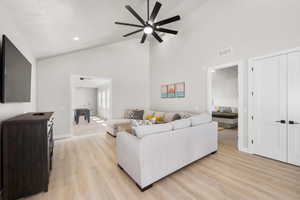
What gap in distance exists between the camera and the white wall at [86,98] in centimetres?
1036

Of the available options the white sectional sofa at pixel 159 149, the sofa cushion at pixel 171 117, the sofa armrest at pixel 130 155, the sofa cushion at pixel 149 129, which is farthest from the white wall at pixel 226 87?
the sofa armrest at pixel 130 155

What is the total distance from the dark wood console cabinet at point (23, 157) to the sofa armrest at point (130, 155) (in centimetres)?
108

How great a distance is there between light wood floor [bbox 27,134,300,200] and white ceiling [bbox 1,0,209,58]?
2.75 meters

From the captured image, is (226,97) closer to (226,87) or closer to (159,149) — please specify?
(226,87)

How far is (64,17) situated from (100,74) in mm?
2760

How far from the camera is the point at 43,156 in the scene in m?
1.77

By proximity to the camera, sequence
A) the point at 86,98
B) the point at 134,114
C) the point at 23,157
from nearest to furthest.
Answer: the point at 23,157, the point at 134,114, the point at 86,98

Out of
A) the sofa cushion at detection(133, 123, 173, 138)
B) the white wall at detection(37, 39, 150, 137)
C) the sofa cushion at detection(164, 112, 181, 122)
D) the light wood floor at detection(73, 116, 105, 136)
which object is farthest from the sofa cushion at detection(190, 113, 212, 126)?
the light wood floor at detection(73, 116, 105, 136)

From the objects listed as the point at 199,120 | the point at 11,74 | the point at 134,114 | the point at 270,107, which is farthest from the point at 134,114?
the point at 270,107

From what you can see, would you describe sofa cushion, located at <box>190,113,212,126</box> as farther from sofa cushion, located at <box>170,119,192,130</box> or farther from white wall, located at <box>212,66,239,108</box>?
white wall, located at <box>212,66,239,108</box>

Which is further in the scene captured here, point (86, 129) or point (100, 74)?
point (86, 129)

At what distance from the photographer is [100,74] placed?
5125mm

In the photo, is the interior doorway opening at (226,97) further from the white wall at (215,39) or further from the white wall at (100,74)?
the white wall at (100,74)

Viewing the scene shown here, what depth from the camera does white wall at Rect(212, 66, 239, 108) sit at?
662cm
